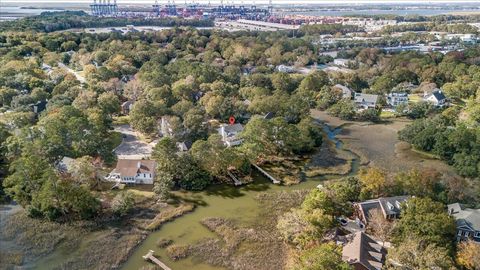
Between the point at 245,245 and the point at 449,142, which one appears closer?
the point at 245,245

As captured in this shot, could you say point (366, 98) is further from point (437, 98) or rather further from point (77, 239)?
point (77, 239)

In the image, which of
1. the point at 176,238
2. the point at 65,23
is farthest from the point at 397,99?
the point at 65,23

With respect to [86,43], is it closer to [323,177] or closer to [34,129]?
[34,129]

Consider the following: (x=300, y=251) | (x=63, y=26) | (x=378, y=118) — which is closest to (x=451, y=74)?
(x=378, y=118)

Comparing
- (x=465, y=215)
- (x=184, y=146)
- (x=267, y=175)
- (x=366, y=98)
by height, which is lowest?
(x=267, y=175)

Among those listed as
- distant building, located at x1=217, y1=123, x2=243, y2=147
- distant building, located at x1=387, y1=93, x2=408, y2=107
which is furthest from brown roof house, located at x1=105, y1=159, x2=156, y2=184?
distant building, located at x1=387, y1=93, x2=408, y2=107

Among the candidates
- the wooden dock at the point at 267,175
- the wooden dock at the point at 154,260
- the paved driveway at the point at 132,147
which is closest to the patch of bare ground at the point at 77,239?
the wooden dock at the point at 154,260

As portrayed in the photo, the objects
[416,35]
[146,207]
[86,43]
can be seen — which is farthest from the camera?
[416,35]
